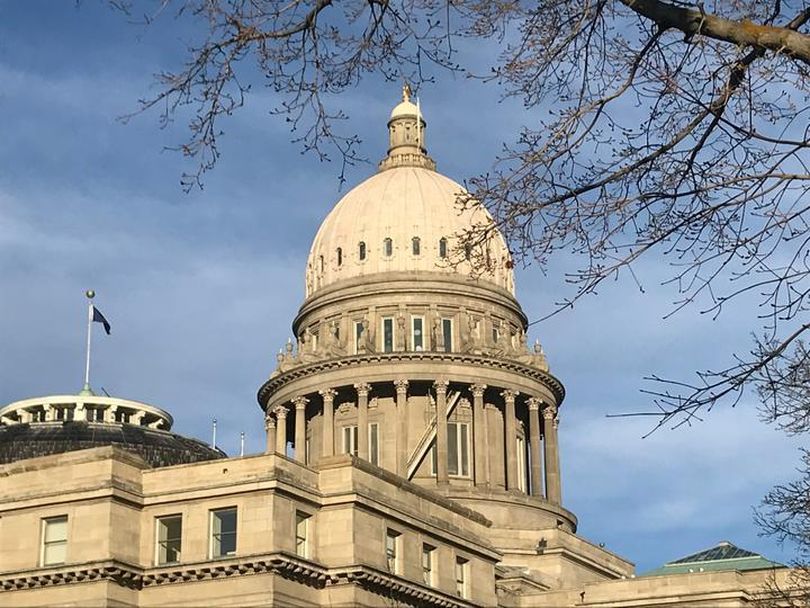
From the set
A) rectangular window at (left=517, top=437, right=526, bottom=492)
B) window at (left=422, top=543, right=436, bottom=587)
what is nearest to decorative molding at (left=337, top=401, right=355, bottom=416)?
rectangular window at (left=517, top=437, right=526, bottom=492)

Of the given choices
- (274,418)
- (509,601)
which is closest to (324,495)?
(509,601)

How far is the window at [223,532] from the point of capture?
196 feet

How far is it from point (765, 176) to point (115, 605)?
144 feet

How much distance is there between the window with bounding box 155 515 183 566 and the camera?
60.8m

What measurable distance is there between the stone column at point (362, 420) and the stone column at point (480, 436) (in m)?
6.94

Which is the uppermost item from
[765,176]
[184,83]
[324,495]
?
[324,495]

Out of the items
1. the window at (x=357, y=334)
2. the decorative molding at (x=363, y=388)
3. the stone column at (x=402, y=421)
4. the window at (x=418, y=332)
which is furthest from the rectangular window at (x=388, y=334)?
the stone column at (x=402, y=421)

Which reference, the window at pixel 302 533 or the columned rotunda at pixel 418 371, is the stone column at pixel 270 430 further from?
the window at pixel 302 533

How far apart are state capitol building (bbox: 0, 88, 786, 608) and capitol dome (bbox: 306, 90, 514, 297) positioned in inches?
6.5

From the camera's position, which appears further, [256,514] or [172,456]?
[172,456]

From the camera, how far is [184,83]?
67.4 feet

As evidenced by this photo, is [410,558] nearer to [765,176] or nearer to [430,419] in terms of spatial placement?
[430,419]

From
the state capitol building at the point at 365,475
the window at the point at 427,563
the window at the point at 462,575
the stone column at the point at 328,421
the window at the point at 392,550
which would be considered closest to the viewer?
the state capitol building at the point at 365,475

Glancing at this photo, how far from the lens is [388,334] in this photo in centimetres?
9994
